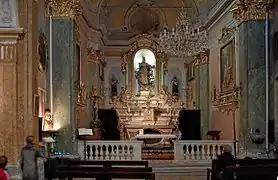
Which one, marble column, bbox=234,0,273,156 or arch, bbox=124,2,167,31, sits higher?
arch, bbox=124,2,167,31

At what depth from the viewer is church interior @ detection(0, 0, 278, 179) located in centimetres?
1217

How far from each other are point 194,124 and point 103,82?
16.5 ft

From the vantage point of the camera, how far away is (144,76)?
92.1 ft

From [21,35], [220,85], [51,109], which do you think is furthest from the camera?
[220,85]

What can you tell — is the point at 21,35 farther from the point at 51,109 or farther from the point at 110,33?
the point at 110,33

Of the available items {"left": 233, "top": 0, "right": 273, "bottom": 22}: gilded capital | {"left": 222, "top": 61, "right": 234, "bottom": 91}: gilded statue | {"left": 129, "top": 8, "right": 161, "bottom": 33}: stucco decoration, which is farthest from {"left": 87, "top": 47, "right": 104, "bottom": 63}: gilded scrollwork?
{"left": 233, "top": 0, "right": 273, "bottom": 22}: gilded capital

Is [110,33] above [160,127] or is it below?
above

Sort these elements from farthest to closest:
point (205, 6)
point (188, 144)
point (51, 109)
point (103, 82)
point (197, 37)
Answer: point (103, 82) < point (205, 6) < point (197, 37) < point (188, 144) < point (51, 109)

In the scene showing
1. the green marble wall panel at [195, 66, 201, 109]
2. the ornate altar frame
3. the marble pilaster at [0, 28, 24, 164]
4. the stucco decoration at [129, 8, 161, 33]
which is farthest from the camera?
the stucco decoration at [129, 8, 161, 33]

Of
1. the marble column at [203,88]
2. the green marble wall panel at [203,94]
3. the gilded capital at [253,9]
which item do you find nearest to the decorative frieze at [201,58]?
the marble column at [203,88]

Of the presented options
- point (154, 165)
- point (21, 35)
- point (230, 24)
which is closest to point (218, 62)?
point (230, 24)

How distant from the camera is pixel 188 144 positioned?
17688 millimetres

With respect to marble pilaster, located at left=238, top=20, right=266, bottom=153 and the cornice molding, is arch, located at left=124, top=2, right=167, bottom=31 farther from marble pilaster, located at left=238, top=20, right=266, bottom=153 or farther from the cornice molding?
marble pilaster, located at left=238, top=20, right=266, bottom=153

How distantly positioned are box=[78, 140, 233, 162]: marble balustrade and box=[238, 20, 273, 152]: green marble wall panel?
1511mm
